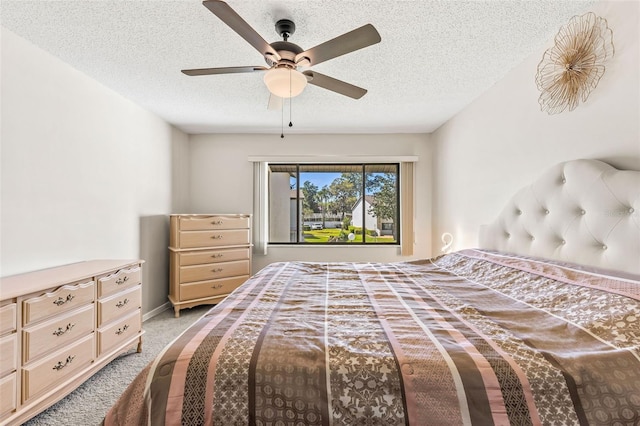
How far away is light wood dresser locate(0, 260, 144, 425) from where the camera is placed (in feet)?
4.89

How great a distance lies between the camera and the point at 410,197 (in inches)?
161

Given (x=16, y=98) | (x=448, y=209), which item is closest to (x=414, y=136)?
(x=448, y=209)

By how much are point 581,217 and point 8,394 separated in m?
3.06

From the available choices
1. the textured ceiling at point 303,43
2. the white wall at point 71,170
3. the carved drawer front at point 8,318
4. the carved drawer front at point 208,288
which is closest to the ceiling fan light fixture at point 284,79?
the textured ceiling at point 303,43

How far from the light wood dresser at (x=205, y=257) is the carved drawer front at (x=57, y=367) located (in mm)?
1386

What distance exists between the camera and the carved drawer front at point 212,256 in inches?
132

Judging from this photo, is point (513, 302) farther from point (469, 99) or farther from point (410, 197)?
point (410, 197)

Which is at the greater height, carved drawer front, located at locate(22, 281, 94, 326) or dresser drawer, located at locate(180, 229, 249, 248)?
dresser drawer, located at locate(180, 229, 249, 248)

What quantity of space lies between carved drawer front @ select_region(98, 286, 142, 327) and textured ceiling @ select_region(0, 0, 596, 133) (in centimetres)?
177

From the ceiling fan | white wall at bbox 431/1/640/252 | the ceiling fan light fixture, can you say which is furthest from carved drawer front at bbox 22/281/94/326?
white wall at bbox 431/1/640/252

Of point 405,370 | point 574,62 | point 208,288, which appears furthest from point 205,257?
point 574,62

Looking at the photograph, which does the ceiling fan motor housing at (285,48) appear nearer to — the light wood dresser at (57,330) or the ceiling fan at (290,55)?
the ceiling fan at (290,55)

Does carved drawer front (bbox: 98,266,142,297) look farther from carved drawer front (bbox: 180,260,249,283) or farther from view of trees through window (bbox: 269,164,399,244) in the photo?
view of trees through window (bbox: 269,164,399,244)

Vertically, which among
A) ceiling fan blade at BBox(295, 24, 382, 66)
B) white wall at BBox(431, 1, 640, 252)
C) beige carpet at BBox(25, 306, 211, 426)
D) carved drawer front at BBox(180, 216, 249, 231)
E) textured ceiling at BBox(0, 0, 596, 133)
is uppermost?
textured ceiling at BBox(0, 0, 596, 133)
